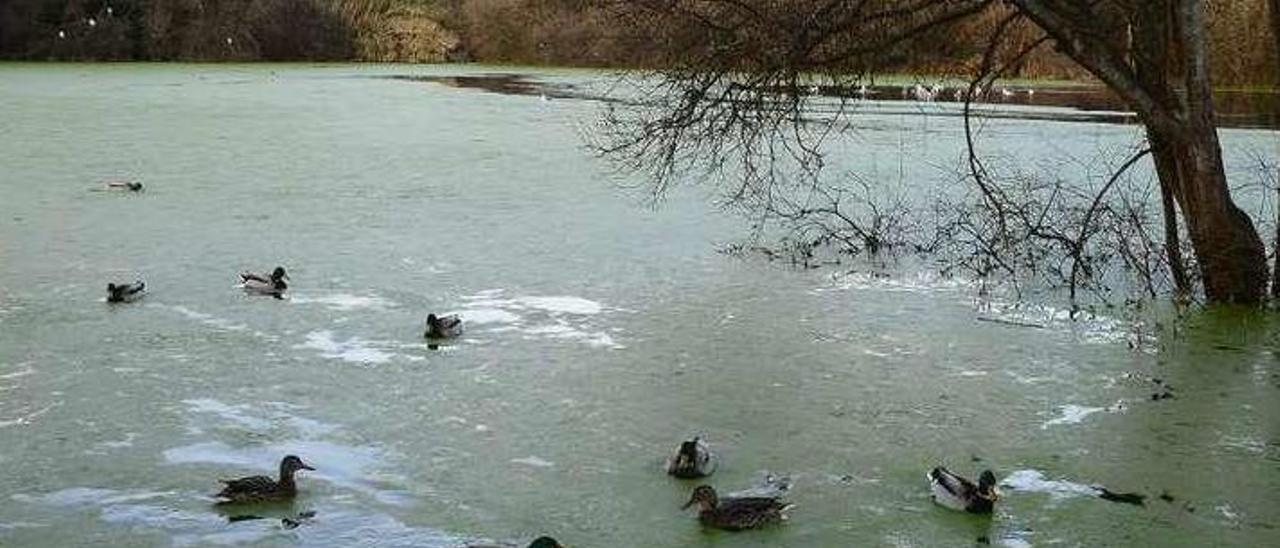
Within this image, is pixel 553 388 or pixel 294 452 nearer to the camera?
pixel 294 452

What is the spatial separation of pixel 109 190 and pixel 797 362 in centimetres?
614

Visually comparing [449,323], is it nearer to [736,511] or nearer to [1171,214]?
[736,511]

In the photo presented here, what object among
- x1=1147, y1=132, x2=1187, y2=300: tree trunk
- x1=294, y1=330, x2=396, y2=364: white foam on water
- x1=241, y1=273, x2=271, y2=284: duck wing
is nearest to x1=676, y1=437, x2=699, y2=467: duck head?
x1=294, y1=330, x2=396, y2=364: white foam on water

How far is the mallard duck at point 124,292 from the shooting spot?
6.03 metres

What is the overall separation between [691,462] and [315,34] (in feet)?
103

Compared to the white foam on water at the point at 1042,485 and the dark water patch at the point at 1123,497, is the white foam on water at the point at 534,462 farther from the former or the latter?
the dark water patch at the point at 1123,497

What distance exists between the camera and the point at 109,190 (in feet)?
31.1

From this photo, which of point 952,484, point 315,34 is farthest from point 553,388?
point 315,34

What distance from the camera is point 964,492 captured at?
11.6 ft

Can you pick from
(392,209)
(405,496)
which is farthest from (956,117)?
(405,496)

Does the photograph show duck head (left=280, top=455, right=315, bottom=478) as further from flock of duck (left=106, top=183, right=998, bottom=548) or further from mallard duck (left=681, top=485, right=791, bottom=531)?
mallard duck (left=681, top=485, right=791, bottom=531)

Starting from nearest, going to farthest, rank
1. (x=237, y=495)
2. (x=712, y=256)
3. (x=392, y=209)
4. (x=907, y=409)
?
(x=237, y=495) → (x=907, y=409) → (x=712, y=256) → (x=392, y=209)

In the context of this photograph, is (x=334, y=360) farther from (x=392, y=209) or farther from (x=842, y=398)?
(x=392, y=209)

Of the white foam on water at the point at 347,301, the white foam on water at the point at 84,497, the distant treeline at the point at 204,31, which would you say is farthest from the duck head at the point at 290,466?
the distant treeline at the point at 204,31
